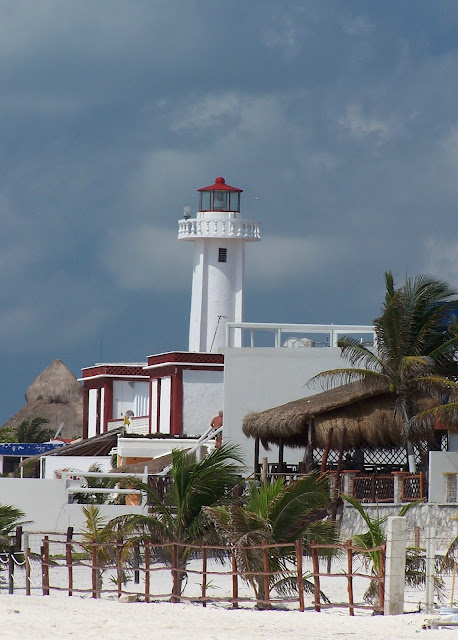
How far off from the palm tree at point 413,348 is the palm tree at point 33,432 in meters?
41.5

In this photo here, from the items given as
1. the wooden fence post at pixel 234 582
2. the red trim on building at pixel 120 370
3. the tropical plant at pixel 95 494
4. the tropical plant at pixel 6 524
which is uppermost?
the red trim on building at pixel 120 370

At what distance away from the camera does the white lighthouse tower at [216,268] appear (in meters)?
46.5

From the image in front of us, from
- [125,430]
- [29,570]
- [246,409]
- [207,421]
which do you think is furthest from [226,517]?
[125,430]

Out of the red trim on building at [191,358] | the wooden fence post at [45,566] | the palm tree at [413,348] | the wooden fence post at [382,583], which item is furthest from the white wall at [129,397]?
the wooden fence post at [382,583]

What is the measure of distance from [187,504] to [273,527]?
5.33 feet

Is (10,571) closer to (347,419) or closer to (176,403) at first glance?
(347,419)

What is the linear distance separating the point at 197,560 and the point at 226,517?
21.8 feet

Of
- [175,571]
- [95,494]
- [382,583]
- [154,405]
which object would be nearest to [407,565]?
[382,583]

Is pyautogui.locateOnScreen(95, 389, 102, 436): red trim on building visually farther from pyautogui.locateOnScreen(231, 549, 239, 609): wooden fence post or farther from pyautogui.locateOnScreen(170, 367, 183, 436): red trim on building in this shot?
pyautogui.locateOnScreen(231, 549, 239, 609): wooden fence post

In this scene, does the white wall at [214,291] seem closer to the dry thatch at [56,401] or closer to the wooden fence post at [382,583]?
the wooden fence post at [382,583]

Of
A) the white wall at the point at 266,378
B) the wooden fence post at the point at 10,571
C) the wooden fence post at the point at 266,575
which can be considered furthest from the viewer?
the white wall at the point at 266,378

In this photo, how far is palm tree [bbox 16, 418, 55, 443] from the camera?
6688cm

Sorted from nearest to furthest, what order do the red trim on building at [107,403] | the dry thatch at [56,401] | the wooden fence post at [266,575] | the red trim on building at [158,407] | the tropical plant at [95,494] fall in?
the wooden fence post at [266,575], the tropical plant at [95,494], the red trim on building at [158,407], the red trim on building at [107,403], the dry thatch at [56,401]

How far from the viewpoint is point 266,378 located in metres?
33.4
